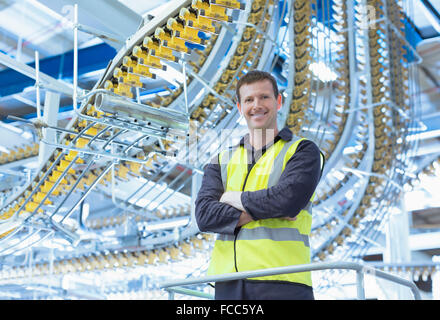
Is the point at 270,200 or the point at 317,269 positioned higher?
the point at 270,200

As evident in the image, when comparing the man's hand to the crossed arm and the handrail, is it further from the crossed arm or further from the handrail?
the handrail

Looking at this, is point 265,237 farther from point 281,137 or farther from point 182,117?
point 182,117

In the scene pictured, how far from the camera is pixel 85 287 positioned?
1378 centimetres

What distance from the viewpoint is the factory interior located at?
3.72m

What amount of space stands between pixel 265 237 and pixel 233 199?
193mm

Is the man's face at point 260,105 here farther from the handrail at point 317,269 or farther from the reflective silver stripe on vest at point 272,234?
the handrail at point 317,269

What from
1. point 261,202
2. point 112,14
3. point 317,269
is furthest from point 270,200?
point 112,14

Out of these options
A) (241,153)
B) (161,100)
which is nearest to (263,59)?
(161,100)

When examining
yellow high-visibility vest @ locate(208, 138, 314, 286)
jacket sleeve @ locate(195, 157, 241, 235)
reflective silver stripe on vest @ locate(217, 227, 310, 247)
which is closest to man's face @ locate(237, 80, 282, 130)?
yellow high-visibility vest @ locate(208, 138, 314, 286)

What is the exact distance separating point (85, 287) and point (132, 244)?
7.98 metres

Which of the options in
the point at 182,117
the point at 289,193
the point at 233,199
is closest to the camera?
the point at 289,193

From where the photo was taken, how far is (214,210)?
2.18 m

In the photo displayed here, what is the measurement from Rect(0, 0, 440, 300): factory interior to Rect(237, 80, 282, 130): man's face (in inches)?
40.3

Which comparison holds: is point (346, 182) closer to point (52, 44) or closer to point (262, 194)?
point (52, 44)
